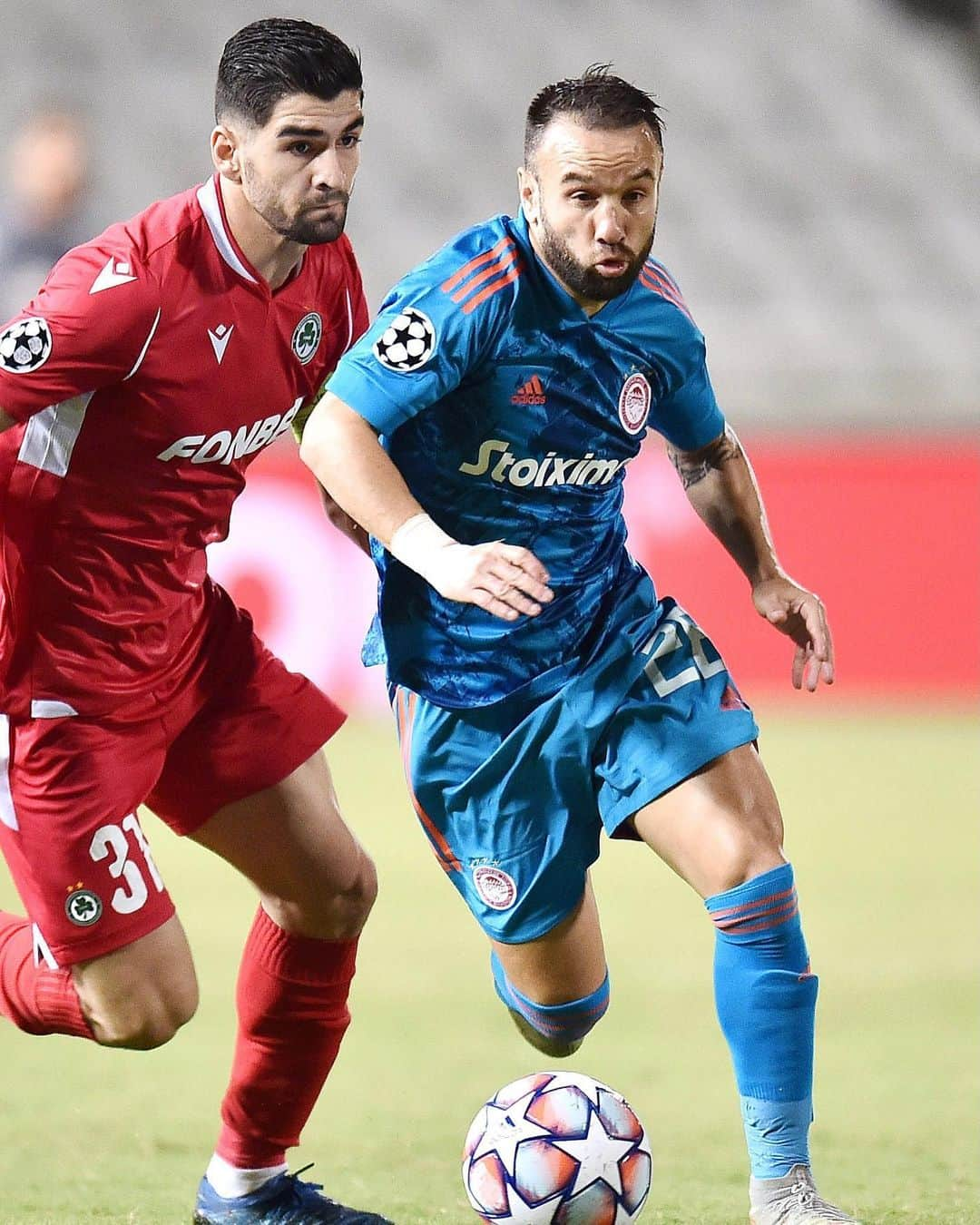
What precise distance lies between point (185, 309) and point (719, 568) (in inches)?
295

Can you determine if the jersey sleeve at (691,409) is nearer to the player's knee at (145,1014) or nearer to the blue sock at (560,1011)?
the blue sock at (560,1011)

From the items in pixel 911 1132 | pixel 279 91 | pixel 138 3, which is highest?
pixel 138 3

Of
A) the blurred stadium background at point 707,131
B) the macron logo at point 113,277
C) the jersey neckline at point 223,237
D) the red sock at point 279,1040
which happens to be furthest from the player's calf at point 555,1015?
the blurred stadium background at point 707,131

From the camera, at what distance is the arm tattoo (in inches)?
160

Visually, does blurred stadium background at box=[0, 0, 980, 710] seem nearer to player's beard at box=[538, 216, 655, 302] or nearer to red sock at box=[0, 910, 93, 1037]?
player's beard at box=[538, 216, 655, 302]

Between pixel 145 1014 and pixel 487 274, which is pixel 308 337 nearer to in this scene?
pixel 487 274

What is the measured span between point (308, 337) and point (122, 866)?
1129mm

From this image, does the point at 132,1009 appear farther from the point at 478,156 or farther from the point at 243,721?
the point at 478,156

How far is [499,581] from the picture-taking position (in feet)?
10.0

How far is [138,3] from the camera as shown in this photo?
1530 cm

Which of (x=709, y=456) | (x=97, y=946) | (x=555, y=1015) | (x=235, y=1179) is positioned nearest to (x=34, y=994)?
(x=97, y=946)

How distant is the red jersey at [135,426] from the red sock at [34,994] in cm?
51

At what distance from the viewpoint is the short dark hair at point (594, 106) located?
11.5 feet

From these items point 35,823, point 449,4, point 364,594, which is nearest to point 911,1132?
point 35,823
